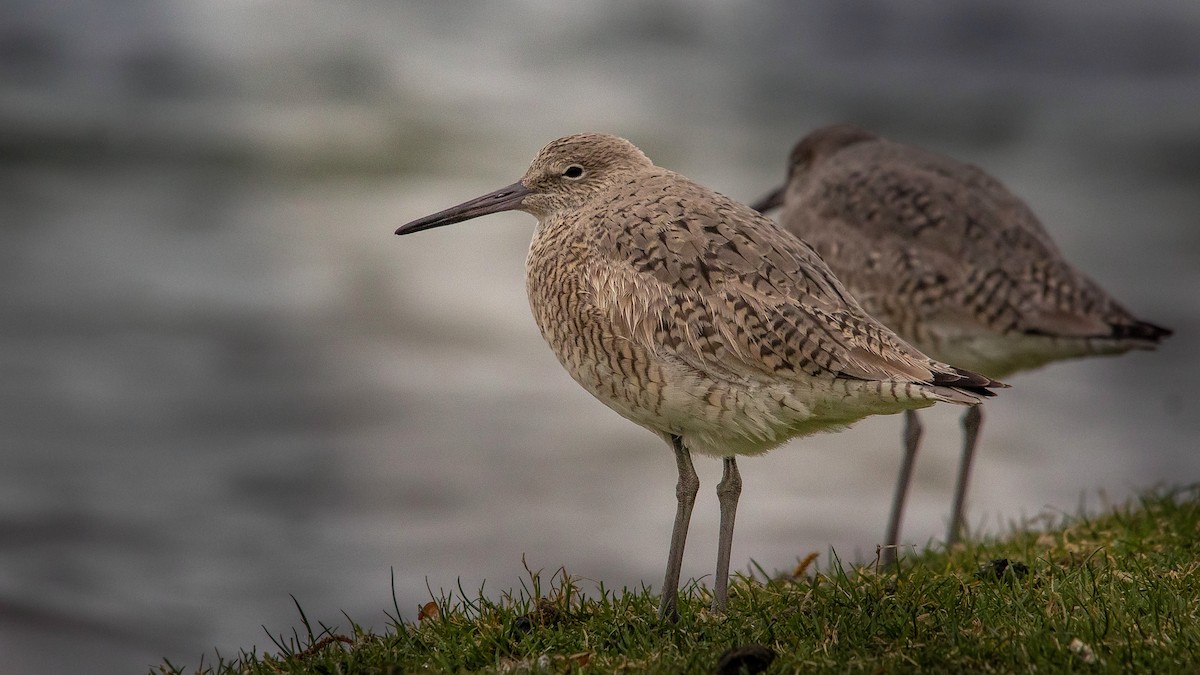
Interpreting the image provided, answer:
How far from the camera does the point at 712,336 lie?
485 centimetres

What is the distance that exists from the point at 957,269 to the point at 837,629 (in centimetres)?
324

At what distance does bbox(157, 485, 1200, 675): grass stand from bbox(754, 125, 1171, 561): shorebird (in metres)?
1.65

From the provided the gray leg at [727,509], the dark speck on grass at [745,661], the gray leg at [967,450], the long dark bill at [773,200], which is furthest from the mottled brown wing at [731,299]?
the long dark bill at [773,200]

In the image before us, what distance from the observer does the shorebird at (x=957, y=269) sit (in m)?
7.18

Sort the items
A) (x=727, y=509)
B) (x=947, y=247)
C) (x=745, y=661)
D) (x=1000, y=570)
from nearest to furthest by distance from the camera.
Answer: (x=745, y=661)
(x=727, y=509)
(x=1000, y=570)
(x=947, y=247)

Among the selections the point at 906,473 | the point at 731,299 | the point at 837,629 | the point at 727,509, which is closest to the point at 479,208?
the point at 731,299

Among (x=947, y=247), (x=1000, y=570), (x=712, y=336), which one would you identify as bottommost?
(x=1000, y=570)

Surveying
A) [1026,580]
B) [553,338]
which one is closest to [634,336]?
[553,338]

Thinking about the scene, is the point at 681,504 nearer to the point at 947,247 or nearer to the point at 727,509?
the point at 727,509

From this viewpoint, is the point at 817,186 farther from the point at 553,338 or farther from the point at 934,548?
the point at 553,338

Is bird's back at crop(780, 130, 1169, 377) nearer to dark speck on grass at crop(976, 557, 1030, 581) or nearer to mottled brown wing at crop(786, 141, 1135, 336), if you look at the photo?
mottled brown wing at crop(786, 141, 1135, 336)

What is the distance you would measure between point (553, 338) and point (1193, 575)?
9.08 ft

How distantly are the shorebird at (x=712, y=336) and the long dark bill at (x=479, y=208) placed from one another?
48cm

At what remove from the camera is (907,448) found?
27.6 ft
